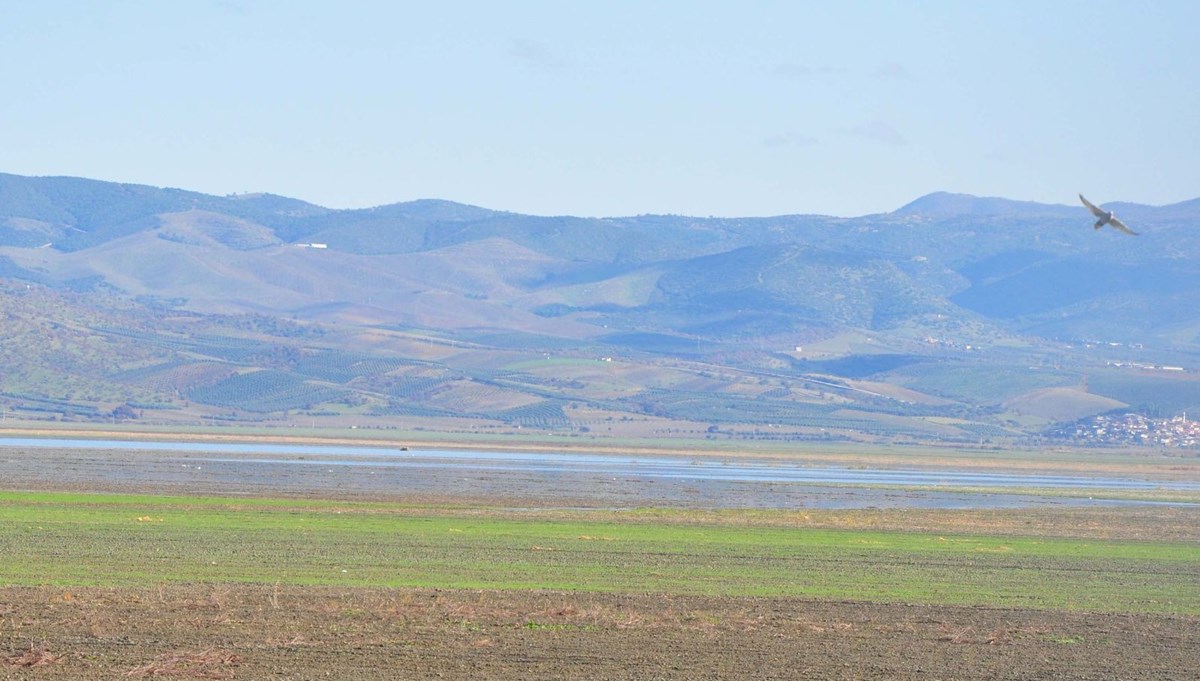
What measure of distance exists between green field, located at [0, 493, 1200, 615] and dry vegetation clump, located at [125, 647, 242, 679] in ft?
25.8

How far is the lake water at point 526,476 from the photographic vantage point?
219ft

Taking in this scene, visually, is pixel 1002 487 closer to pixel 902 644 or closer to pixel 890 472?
pixel 890 472

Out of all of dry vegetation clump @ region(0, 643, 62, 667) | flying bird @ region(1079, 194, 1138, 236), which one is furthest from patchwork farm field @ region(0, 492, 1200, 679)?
flying bird @ region(1079, 194, 1138, 236)

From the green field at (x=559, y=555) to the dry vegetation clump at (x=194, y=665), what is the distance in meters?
7.85

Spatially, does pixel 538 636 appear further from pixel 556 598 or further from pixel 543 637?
pixel 556 598

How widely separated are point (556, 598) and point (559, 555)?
319 inches

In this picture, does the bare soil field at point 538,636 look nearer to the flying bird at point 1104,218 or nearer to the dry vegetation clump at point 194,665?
the dry vegetation clump at point 194,665

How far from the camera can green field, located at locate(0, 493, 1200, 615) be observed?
3544 cm

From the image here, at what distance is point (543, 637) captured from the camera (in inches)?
1118

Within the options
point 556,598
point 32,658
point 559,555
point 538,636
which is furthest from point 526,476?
point 32,658

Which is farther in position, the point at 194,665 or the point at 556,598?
the point at 556,598

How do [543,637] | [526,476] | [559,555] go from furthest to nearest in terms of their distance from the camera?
[526,476] → [559,555] → [543,637]

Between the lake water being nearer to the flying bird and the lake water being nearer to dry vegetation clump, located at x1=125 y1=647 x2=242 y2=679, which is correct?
the flying bird

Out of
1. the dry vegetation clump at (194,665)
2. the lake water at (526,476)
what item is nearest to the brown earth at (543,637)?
the dry vegetation clump at (194,665)
